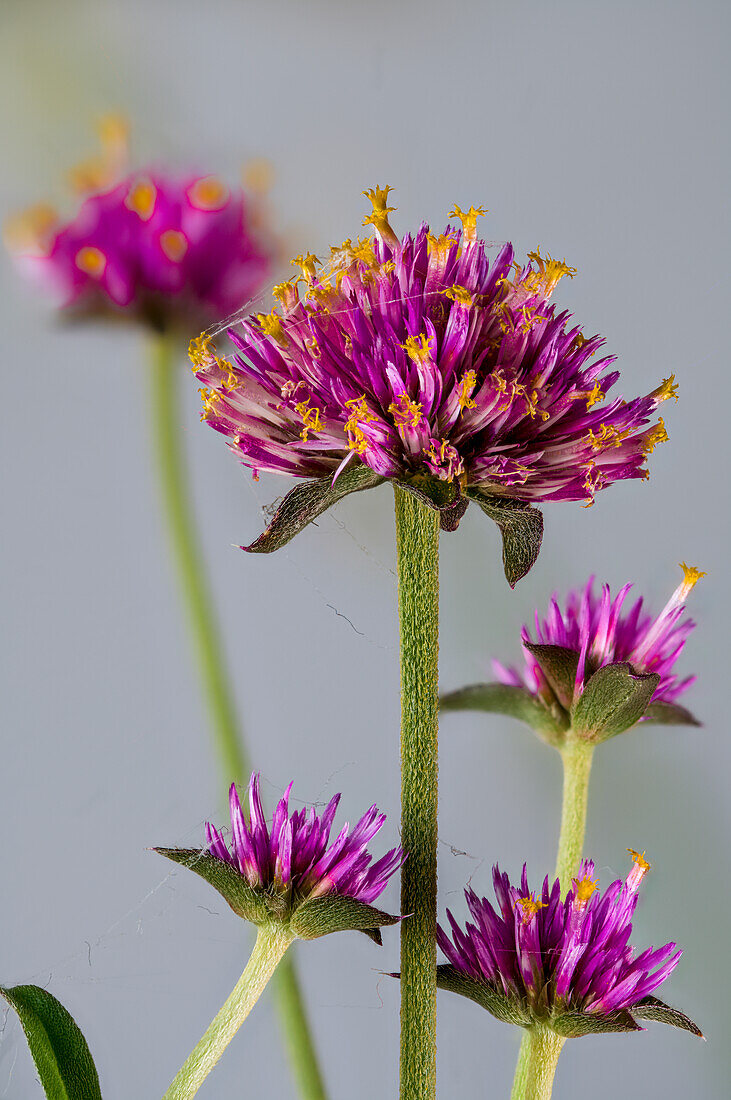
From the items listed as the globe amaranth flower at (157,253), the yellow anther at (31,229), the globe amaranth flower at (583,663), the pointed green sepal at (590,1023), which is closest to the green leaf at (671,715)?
the globe amaranth flower at (583,663)

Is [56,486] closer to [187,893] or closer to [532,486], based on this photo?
[187,893]

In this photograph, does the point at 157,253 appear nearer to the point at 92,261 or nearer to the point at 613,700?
the point at 92,261

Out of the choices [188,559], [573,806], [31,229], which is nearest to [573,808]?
[573,806]

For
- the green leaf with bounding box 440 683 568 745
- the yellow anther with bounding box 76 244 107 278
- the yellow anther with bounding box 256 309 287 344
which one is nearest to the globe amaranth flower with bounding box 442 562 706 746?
the green leaf with bounding box 440 683 568 745

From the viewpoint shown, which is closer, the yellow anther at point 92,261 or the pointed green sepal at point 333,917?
the pointed green sepal at point 333,917

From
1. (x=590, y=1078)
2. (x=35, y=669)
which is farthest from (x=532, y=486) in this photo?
(x=590, y=1078)

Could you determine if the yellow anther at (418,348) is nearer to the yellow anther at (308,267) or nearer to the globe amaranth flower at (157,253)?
the yellow anther at (308,267)

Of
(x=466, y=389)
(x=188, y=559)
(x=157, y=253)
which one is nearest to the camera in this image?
(x=466, y=389)
